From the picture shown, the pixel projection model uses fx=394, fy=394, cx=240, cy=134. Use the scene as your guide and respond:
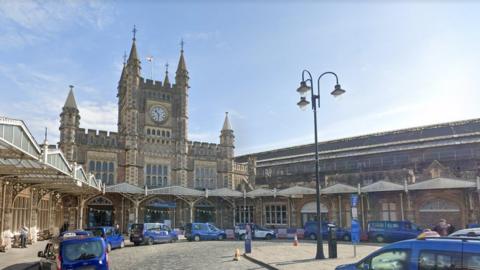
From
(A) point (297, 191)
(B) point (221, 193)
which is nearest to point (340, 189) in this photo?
(A) point (297, 191)

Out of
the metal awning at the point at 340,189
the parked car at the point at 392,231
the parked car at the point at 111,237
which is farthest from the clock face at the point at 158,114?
the parked car at the point at 392,231

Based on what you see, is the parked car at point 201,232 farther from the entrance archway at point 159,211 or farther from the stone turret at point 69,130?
the stone turret at point 69,130

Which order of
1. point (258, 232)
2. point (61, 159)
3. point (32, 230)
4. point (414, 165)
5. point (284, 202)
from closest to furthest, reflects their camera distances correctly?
1. point (61, 159)
2. point (32, 230)
3. point (258, 232)
4. point (414, 165)
5. point (284, 202)

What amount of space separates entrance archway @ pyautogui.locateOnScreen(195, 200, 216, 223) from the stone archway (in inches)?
846

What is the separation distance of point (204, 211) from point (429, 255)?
1496 inches

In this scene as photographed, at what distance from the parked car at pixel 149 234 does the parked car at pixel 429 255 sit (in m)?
23.0

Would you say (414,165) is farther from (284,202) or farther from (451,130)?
(284,202)

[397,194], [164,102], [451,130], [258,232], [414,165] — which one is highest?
[164,102]

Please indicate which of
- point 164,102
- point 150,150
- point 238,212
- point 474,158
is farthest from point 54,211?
point 474,158

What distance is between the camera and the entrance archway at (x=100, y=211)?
1497 inches

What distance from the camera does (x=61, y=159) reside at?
18281 millimetres

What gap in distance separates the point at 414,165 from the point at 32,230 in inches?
1382

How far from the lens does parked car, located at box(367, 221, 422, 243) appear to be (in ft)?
92.1

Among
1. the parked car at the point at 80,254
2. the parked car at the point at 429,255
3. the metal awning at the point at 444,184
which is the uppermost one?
the metal awning at the point at 444,184
